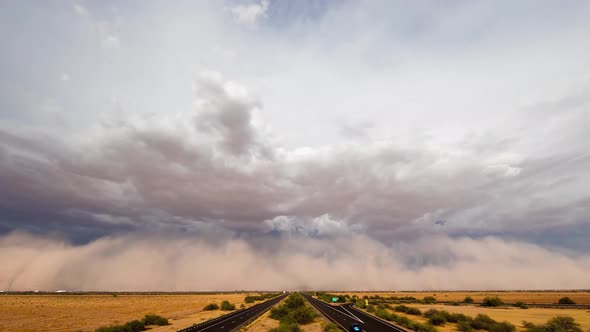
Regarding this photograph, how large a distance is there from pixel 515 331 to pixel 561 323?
6.19 metres

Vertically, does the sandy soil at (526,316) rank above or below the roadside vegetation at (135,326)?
below

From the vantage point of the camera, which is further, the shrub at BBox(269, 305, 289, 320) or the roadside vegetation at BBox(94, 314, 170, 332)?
the shrub at BBox(269, 305, 289, 320)

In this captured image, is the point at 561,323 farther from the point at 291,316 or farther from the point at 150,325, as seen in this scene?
the point at 150,325

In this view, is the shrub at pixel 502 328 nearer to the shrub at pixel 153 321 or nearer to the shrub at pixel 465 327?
the shrub at pixel 465 327

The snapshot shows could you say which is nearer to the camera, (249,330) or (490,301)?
(249,330)

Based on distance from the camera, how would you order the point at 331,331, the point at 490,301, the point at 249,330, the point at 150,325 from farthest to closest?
the point at 490,301 < the point at 150,325 < the point at 249,330 < the point at 331,331

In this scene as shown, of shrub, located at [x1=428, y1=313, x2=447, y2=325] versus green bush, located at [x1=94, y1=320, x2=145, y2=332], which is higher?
green bush, located at [x1=94, y1=320, x2=145, y2=332]

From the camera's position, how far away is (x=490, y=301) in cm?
8931

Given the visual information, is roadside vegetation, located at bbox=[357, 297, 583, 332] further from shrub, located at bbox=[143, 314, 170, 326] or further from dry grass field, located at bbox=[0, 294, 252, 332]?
shrub, located at bbox=[143, 314, 170, 326]

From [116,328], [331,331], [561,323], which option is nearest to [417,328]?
[331,331]

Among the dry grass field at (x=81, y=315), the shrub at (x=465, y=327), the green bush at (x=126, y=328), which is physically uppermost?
the green bush at (x=126, y=328)

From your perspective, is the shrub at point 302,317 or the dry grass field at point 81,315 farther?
the shrub at point 302,317

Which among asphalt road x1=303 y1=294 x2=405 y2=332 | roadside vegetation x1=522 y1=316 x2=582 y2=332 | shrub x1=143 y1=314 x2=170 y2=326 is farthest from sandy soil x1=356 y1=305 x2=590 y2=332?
shrub x1=143 y1=314 x2=170 y2=326

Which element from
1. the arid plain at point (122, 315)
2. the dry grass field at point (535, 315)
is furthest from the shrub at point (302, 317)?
the dry grass field at point (535, 315)
